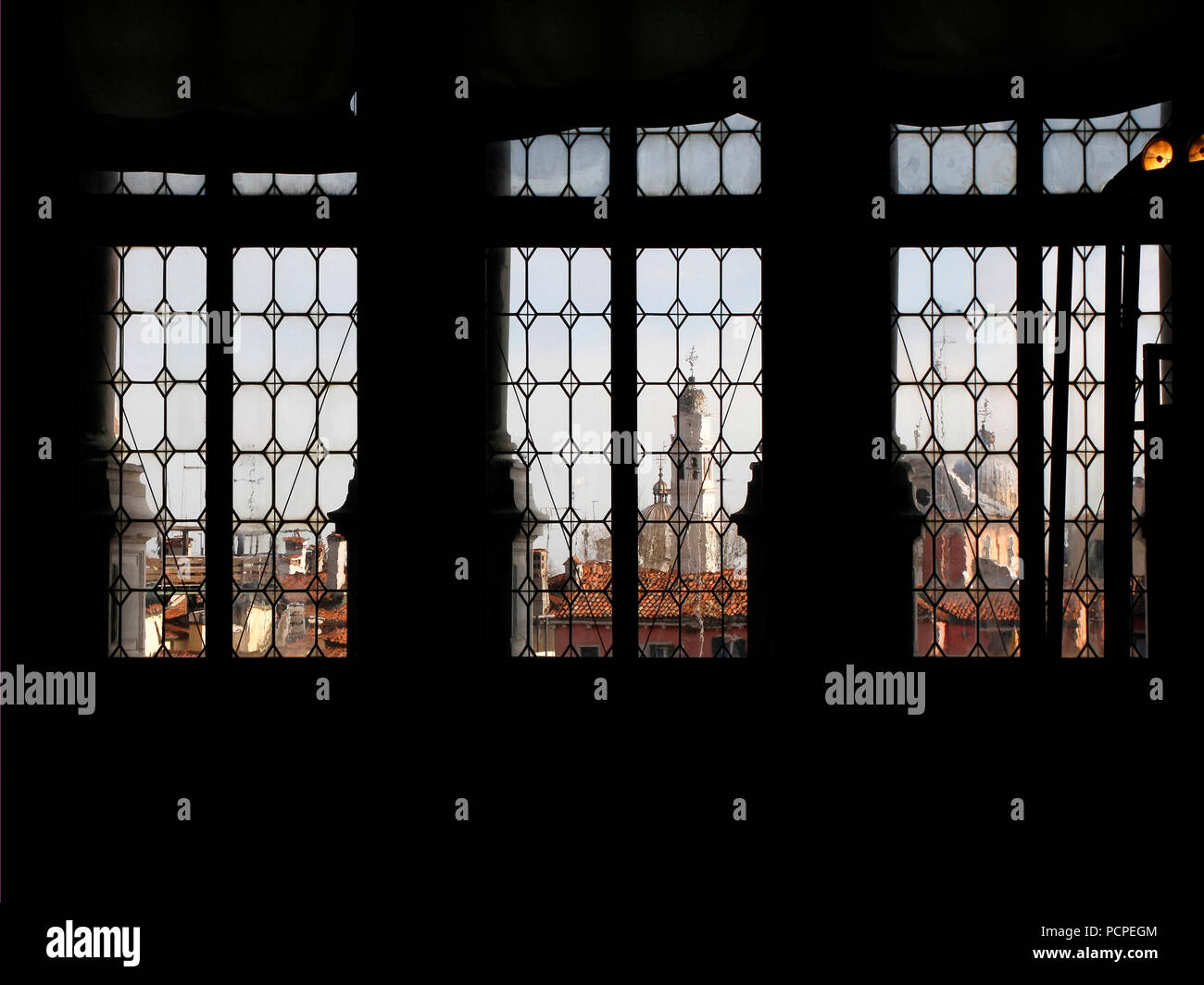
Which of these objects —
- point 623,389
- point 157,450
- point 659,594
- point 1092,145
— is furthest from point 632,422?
point 1092,145

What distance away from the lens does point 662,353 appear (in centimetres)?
312

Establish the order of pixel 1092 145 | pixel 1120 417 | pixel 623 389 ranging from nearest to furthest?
pixel 1120 417
pixel 623 389
pixel 1092 145

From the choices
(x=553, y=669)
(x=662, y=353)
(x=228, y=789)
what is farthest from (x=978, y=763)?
(x=228, y=789)

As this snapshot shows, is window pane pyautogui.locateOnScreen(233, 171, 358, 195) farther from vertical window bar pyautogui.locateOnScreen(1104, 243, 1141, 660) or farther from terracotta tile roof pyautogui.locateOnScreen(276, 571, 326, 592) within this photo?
vertical window bar pyautogui.locateOnScreen(1104, 243, 1141, 660)

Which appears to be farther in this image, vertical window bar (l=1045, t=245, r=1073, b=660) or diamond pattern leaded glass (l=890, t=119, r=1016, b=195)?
diamond pattern leaded glass (l=890, t=119, r=1016, b=195)

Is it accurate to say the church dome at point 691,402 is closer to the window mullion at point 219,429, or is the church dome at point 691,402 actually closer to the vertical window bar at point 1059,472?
the vertical window bar at point 1059,472

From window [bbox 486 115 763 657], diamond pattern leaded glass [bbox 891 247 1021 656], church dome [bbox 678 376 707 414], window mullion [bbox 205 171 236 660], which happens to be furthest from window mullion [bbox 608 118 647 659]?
window mullion [bbox 205 171 236 660]

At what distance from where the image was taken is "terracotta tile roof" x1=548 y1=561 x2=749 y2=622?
3.13 meters

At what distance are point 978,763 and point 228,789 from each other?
2.62 meters

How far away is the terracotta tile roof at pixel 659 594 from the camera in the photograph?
313 centimetres

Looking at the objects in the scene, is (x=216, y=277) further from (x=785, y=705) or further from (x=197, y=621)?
(x=785, y=705)

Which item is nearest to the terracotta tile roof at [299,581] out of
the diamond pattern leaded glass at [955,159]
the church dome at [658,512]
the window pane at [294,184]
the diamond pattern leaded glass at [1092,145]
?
the church dome at [658,512]

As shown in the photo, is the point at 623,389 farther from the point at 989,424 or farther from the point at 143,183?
the point at 143,183

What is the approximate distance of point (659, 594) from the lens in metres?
3.14
